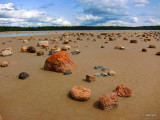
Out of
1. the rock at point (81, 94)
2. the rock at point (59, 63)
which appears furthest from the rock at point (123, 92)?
the rock at point (59, 63)

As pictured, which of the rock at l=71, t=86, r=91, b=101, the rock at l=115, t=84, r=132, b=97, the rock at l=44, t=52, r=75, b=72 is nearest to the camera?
the rock at l=71, t=86, r=91, b=101

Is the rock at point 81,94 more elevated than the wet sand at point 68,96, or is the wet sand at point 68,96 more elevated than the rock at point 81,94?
the rock at point 81,94

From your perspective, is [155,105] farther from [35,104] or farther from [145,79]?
[35,104]

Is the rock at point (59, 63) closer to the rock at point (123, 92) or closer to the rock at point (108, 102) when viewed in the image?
the rock at point (123, 92)

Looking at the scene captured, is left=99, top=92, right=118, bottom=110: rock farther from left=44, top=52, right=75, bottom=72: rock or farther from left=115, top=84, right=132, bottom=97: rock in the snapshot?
left=44, top=52, right=75, bottom=72: rock

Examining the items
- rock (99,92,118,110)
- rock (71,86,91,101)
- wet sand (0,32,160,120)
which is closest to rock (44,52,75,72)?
wet sand (0,32,160,120)

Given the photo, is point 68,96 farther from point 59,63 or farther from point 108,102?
point 59,63

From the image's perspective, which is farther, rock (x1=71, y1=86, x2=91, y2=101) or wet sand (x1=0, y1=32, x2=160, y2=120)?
rock (x1=71, y1=86, x2=91, y2=101)

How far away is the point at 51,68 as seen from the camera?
13.5 ft

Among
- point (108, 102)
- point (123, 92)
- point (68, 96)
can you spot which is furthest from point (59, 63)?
point (108, 102)

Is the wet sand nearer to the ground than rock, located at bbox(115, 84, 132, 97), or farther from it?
nearer to the ground

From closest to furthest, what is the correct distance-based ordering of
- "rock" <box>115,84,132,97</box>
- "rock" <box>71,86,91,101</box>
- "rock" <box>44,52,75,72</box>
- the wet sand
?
1. the wet sand
2. "rock" <box>71,86,91,101</box>
3. "rock" <box>115,84,132,97</box>
4. "rock" <box>44,52,75,72</box>

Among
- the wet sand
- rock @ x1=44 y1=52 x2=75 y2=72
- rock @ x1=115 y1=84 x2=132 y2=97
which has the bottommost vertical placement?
the wet sand

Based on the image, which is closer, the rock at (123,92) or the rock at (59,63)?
the rock at (123,92)
